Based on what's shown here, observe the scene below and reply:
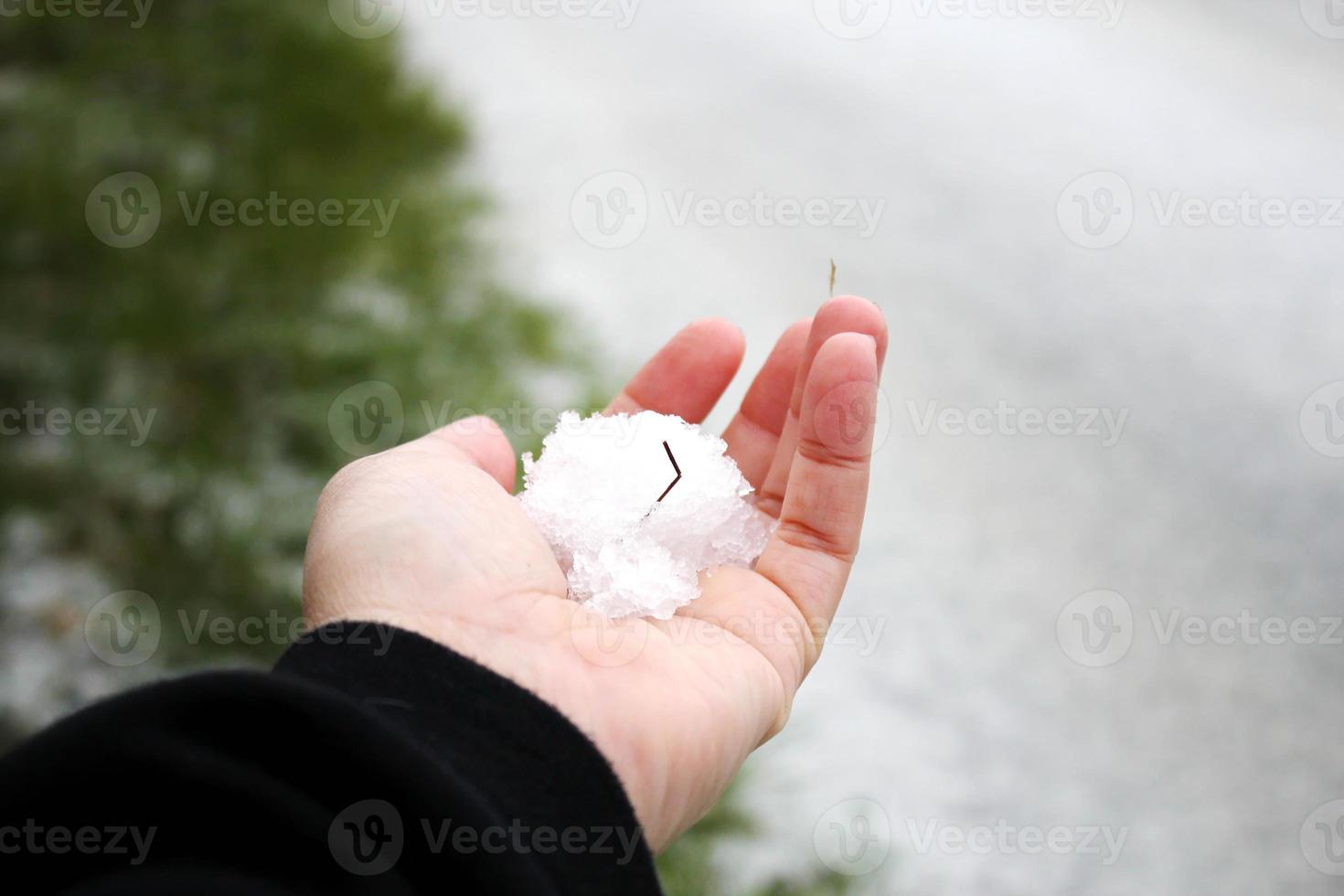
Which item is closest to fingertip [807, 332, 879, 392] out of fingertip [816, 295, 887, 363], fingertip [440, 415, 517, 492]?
fingertip [816, 295, 887, 363]

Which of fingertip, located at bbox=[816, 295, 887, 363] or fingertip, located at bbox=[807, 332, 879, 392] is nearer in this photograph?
fingertip, located at bbox=[807, 332, 879, 392]

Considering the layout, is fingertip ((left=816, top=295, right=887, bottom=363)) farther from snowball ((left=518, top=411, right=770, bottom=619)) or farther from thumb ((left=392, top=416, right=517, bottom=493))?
thumb ((left=392, top=416, right=517, bottom=493))

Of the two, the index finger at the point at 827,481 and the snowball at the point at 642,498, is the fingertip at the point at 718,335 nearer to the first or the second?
the snowball at the point at 642,498

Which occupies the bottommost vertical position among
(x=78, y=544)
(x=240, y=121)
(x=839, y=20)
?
(x=78, y=544)

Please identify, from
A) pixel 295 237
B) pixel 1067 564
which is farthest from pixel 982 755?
pixel 295 237

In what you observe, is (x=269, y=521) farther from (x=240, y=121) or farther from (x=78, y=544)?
(x=240, y=121)

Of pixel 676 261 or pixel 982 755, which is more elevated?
pixel 676 261
